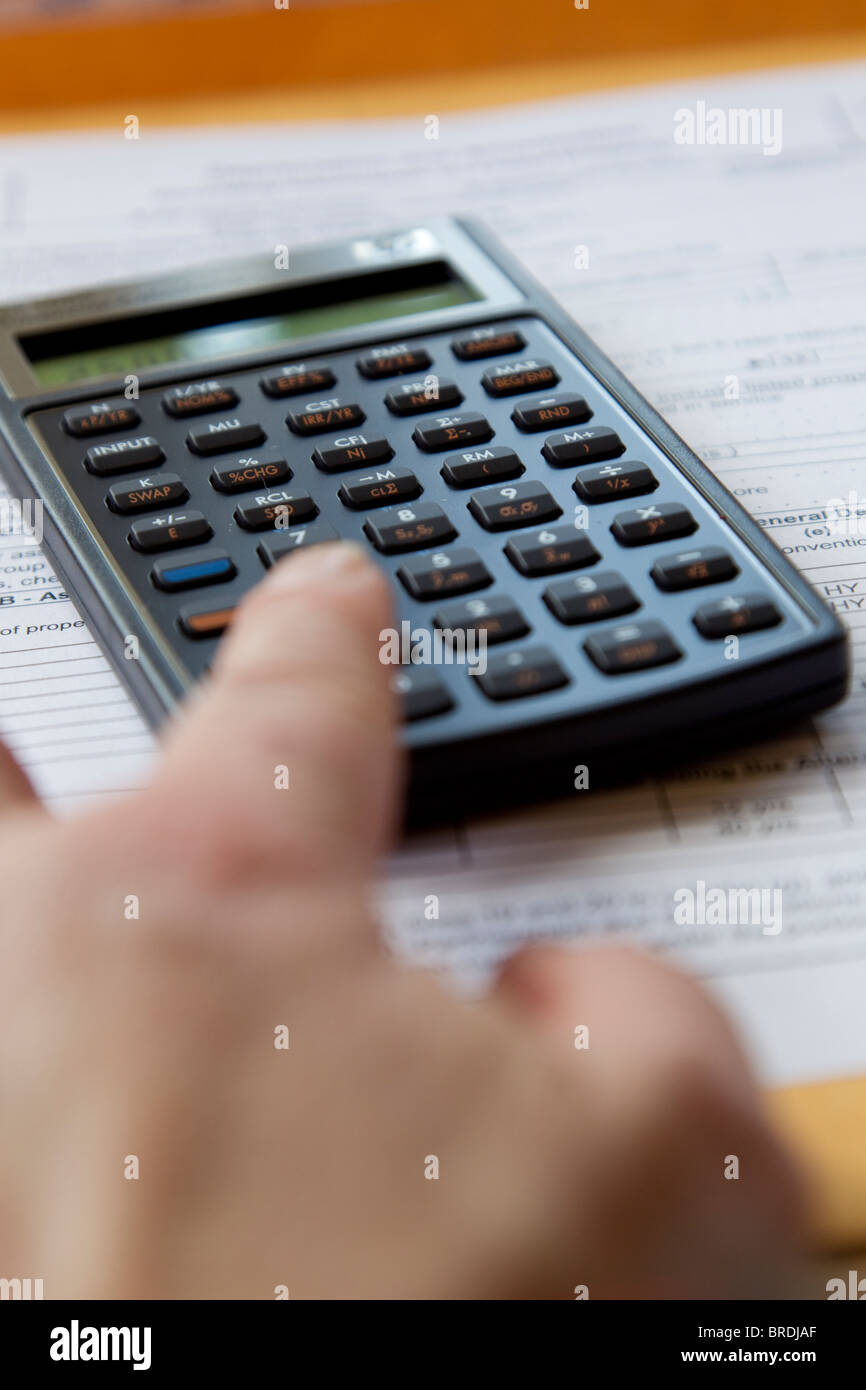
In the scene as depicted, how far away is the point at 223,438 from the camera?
384 millimetres

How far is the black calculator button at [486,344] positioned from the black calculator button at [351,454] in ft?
0.17

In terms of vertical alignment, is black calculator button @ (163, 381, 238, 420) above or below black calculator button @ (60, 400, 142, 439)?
above

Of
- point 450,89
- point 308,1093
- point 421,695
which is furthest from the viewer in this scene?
point 450,89

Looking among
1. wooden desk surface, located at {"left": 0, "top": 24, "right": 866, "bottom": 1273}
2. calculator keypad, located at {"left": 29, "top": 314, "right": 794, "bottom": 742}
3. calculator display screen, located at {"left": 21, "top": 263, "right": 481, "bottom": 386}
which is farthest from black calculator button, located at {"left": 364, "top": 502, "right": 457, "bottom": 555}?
wooden desk surface, located at {"left": 0, "top": 24, "right": 866, "bottom": 1273}

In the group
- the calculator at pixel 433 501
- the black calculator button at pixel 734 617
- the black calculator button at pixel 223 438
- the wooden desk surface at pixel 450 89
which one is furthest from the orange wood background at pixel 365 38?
the black calculator button at pixel 734 617

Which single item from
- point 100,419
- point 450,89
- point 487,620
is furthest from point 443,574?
point 450,89

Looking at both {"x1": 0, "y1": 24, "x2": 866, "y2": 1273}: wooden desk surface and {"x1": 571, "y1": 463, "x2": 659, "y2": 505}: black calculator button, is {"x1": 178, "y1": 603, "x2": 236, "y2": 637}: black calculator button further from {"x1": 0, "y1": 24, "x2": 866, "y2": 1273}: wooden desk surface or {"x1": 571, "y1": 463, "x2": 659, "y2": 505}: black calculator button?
{"x1": 0, "y1": 24, "x2": 866, "y2": 1273}: wooden desk surface

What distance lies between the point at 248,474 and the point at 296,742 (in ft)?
0.52

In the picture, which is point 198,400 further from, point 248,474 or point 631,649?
point 631,649

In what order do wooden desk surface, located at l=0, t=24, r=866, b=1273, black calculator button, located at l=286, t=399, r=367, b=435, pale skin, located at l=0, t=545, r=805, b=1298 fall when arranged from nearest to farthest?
pale skin, located at l=0, t=545, r=805, b=1298 < black calculator button, located at l=286, t=399, r=367, b=435 < wooden desk surface, located at l=0, t=24, r=866, b=1273

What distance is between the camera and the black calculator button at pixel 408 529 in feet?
1.12

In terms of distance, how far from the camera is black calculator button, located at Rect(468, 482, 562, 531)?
35 cm

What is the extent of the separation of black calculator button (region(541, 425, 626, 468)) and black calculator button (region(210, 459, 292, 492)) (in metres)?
0.07

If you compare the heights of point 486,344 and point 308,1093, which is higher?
point 486,344
